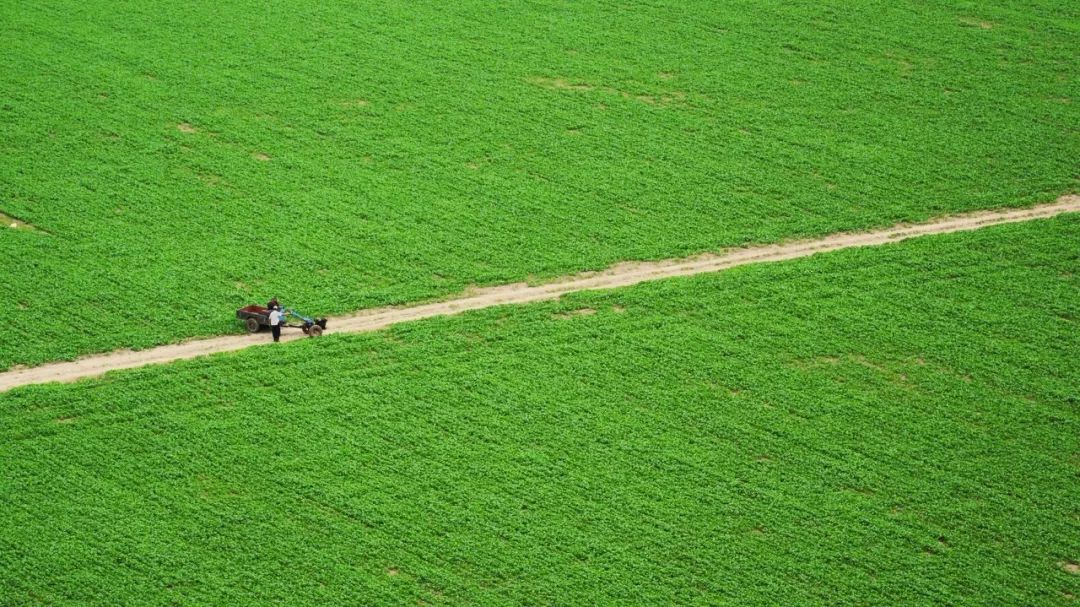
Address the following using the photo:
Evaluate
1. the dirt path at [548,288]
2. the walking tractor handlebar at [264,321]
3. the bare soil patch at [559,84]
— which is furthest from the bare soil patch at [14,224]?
the bare soil patch at [559,84]

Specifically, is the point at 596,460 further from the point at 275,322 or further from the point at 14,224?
the point at 14,224

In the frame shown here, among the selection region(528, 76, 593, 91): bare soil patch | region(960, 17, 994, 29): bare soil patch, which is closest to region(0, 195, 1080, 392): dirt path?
region(528, 76, 593, 91): bare soil patch

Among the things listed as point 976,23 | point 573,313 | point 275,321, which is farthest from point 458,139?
point 976,23

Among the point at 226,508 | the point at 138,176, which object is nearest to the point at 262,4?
the point at 138,176

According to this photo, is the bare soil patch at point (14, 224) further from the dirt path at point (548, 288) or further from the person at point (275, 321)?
the person at point (275, 321)

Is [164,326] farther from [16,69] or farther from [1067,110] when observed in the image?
[1067,110]

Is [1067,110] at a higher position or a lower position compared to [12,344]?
higher
